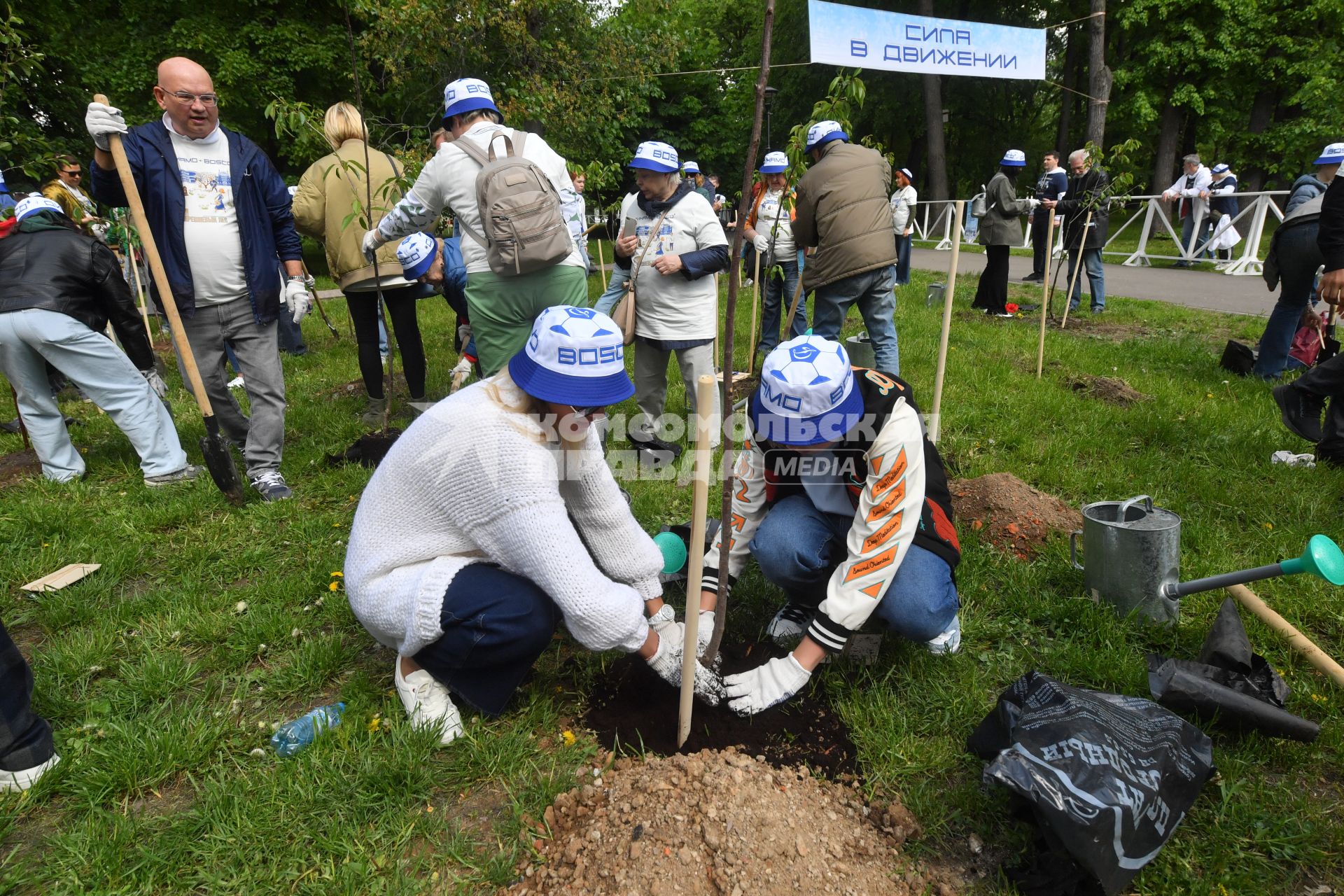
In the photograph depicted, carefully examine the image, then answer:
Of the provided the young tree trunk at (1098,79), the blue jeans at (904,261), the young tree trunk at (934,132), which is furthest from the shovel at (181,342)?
the young tree trunk at (934,132)

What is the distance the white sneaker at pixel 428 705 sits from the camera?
7.06 ft

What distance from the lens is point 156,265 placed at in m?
3.28

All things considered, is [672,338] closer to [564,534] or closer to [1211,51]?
[564,534]

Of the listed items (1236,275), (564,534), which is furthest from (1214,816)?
(1236,275)

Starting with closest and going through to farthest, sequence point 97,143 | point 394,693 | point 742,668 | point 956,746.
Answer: point 956,746
point 394,693
point 742,668
point 97,143

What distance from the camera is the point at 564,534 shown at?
6.26 feet

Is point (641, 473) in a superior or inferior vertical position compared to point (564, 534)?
inferior

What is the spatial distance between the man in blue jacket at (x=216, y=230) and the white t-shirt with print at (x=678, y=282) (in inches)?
75.5

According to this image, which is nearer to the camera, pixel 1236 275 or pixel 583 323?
pixel 583 323

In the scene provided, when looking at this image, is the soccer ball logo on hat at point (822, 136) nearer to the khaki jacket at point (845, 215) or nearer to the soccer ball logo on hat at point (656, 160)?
the khaki jacket at point (845, 215)

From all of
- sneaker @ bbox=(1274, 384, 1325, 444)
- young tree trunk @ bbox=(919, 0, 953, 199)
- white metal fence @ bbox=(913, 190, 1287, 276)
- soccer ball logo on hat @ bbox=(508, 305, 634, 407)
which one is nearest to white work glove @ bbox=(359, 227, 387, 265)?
soccer ball logo on hat @ bbox=(508, 305, 634, 407)

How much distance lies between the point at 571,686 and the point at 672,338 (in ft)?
7.43

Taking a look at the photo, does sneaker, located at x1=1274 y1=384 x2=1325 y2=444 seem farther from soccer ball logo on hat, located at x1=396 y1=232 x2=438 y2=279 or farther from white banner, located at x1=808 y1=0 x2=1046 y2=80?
soccer ball logo on hat, located at x1=396 y1=232 x2=438 y2=279

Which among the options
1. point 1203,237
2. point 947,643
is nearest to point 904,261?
point 1203,237
